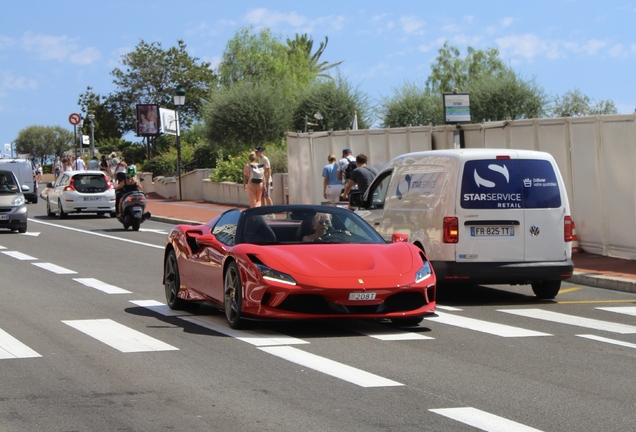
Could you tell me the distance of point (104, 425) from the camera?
619cm

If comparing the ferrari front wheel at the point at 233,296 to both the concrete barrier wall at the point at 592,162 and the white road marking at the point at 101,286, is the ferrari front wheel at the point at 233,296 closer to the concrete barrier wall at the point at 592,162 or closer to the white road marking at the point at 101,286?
the white road marking at the point at 101,286

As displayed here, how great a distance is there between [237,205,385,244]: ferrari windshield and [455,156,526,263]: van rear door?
A: 1987 millimetres

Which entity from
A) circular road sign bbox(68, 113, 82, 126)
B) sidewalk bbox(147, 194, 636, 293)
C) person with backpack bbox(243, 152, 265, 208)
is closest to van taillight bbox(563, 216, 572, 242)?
sidewalk bbox(147, 194, 636, 293)

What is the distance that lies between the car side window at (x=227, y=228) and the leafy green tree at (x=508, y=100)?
57.0 metres

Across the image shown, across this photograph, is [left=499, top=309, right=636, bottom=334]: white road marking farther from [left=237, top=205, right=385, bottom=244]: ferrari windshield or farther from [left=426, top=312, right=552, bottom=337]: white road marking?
[left=237, top=205, right=385, bottom=244]: ferrari windshield

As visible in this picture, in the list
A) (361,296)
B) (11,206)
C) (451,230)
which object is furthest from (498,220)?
(11,206)

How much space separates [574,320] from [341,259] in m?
2.86

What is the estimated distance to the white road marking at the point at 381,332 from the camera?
977 cm

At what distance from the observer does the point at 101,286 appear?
14664mm

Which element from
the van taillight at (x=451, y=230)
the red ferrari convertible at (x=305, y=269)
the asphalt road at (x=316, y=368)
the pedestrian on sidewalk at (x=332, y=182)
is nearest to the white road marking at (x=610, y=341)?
the asphalt road at (x=316, y=368)

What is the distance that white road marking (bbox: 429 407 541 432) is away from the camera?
610 cm

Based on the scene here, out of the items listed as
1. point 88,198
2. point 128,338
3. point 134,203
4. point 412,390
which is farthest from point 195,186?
point 412,390

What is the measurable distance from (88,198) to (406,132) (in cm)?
1280

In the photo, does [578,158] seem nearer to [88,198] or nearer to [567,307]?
[567,307]
